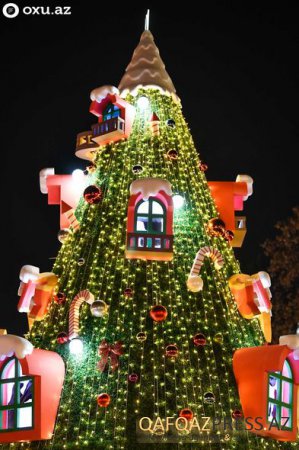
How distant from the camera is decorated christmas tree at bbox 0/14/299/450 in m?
11.0

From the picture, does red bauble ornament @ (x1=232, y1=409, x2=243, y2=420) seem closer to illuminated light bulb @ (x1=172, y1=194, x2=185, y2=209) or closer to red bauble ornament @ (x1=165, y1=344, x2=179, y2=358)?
red bauble ornament @ (x1=165, y1=344, x2=179, y2=358)

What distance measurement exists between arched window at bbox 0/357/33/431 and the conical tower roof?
4938 mm

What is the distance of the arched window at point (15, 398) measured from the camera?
10977mm

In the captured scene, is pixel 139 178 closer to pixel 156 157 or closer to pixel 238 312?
pixel 156 157

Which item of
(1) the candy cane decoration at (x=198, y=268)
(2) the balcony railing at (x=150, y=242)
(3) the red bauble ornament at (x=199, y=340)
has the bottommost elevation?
(3) the red bauble ornament at (x=199, y=340)

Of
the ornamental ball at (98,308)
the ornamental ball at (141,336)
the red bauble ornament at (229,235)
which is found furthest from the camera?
the red bauble ornament at (229,235)

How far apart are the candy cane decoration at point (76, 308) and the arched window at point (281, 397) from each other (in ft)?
8.36

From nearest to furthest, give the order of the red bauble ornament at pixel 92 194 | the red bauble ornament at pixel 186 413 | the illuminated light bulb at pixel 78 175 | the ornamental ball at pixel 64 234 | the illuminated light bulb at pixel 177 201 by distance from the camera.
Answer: the red bauble ornament at pixel 186 413
the illuminated light bulb at pixel 177 201
the red bauble ornament at pixel 92 194
the ornamental ball at pixel 64 234
the illuminated light bulb at pixel 78 175

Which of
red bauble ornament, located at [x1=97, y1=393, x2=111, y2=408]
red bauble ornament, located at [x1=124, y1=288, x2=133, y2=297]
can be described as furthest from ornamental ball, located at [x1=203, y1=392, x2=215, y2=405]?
red bauble ornament, located at [x1=124, y1=288, x2=133, y2=297]

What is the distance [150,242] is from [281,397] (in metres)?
2.64

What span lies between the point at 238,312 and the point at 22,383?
3200 mm

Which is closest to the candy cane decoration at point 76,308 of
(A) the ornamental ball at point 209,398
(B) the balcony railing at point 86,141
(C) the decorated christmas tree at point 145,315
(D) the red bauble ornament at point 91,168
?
(C) the decorated christmas tree at point 145,315

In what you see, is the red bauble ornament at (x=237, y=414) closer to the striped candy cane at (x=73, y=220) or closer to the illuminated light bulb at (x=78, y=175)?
the striped candy cane at (x=73, y=220)

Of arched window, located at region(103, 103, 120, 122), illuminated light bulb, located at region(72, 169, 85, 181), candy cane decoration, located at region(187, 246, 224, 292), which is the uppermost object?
arched window, located at region(103, 103, 120, 122)
